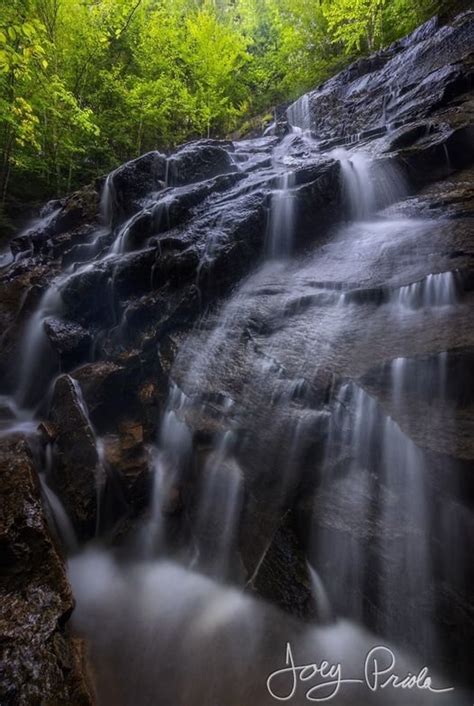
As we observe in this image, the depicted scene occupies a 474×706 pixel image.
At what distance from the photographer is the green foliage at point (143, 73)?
10.3 m

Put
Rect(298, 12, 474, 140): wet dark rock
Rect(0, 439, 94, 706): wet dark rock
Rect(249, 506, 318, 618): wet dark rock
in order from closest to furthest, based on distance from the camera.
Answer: Rect(0, 439, 94, 706): wet dark rock < Rect(249, 506, 318, 618): wet dark rock < Rect(298, 12, 474, 140): wet dark rock

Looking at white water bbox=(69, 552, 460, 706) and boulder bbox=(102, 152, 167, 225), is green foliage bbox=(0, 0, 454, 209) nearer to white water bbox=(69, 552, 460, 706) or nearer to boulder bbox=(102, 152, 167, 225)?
boulder bbox=(102, 152, 167, 225)

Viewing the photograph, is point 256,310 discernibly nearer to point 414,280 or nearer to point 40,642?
point 414,280

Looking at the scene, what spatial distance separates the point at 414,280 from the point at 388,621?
3343mm

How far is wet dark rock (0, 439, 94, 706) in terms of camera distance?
229cm

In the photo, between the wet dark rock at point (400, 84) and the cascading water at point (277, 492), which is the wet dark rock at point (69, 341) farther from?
the wet dark rock at point (400, 84)

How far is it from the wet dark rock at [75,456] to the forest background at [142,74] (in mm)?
7806

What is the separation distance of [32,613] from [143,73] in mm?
15759

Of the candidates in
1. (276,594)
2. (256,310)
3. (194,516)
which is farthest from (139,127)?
(276,594)

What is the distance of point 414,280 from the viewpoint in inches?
160

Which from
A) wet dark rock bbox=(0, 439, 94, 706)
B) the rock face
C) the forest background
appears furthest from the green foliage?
wet dark rock bbox=(0, 439, 94, 706)

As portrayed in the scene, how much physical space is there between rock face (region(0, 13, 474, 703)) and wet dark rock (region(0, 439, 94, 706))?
7 centimetres

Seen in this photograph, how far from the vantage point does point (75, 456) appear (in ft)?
14.6

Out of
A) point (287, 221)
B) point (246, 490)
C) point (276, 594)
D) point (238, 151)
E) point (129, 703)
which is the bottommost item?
point (129, 703)
